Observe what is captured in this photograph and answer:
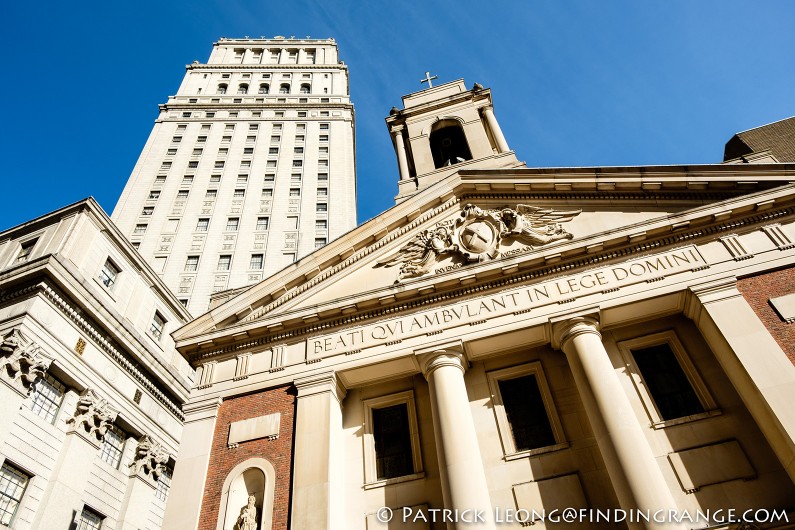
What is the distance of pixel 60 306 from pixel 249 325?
964cm

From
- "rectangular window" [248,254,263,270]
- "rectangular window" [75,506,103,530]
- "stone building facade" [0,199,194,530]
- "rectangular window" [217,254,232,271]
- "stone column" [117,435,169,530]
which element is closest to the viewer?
"stone building facade" [0,199,194,530]

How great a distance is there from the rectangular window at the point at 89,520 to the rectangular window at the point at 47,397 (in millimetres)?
3721

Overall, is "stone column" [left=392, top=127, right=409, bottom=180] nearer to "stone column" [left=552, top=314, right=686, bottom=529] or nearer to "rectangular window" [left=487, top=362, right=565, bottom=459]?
"rectangular window" [left=487, top=362, right=565, bottom=459]

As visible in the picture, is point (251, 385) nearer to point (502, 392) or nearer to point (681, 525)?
point (502, 392)

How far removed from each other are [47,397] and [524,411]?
17.6 metres

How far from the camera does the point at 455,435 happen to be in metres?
12.8

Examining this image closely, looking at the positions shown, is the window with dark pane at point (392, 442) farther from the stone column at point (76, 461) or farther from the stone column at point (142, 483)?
the stone column at point (142, 483)

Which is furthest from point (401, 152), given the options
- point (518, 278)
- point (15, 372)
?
point (15, 372)

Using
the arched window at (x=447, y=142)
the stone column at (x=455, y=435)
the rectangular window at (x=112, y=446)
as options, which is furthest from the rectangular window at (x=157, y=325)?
the stone column at (x=455, y=435)

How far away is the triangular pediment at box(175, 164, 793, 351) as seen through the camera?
15.5 meters

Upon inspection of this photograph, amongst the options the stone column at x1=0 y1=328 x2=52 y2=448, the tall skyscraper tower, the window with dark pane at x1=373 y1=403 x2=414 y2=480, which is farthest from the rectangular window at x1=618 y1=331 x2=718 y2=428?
the tall skyscraper tower

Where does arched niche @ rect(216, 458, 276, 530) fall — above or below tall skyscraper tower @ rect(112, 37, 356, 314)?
below

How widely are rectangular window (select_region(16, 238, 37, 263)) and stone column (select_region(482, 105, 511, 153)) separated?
70.1 ft

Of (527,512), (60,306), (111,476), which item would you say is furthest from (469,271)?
(111,476)
